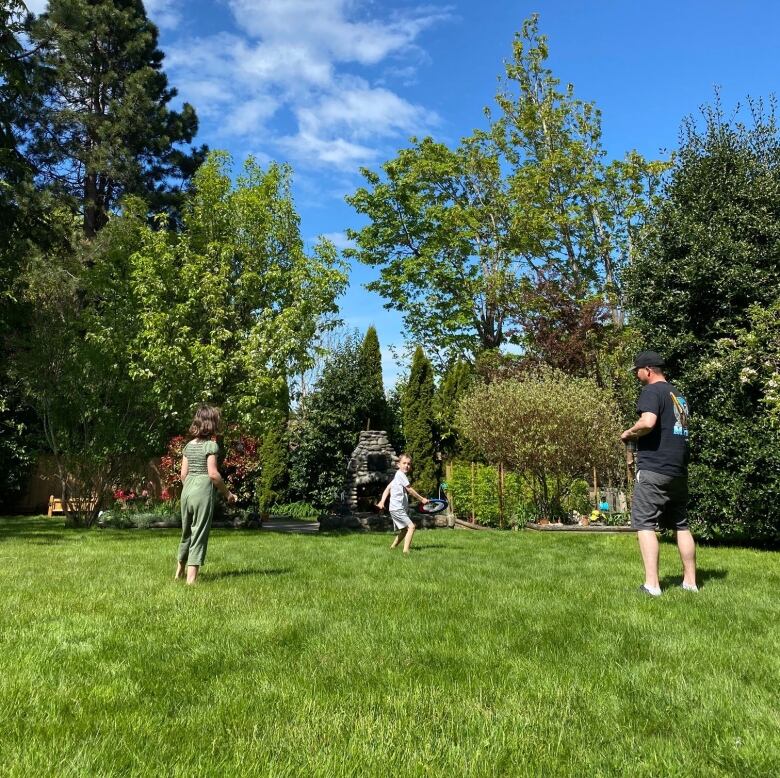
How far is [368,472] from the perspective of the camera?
18891mm

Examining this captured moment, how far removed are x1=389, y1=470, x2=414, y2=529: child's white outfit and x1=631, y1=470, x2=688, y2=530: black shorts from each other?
4.45 meters

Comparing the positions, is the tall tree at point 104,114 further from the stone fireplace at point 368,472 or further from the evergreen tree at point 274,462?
the stone fireplace at point 368,472

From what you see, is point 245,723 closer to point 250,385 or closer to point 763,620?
point 763,620

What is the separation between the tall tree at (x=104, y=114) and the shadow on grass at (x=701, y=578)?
2142 centimetres

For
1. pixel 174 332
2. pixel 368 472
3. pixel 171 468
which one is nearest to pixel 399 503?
pixel 174 332

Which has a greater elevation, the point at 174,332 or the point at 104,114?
the point at 104,114

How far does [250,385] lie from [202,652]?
9.89 meters

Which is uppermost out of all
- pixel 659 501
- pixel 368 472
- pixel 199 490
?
pixel 659 501

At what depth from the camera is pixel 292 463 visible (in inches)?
878

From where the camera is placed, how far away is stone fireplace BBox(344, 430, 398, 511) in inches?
741

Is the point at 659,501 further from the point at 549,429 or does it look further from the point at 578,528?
the point at 549,429

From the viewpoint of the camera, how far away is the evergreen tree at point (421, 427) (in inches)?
829

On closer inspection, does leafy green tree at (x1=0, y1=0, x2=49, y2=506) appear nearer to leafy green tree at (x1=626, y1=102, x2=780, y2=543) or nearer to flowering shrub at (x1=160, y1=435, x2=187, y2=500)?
flowering shrub at (x1=160, y1=435, x2=187, y2=500)

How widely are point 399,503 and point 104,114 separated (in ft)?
66.8
